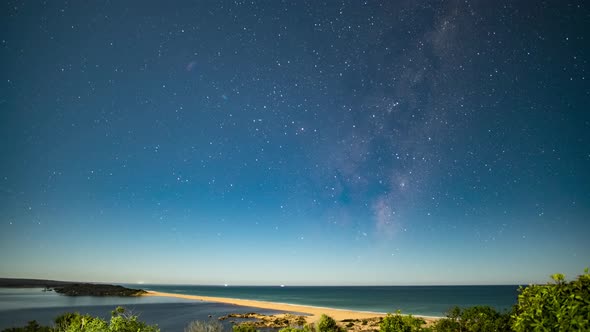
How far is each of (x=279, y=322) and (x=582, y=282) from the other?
3326cm

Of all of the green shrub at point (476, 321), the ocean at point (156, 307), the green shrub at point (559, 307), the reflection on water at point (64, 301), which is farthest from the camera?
the reflection on water at point (64, 301)

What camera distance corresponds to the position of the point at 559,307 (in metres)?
5.79

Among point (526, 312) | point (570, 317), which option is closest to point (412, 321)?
point (526, 312)

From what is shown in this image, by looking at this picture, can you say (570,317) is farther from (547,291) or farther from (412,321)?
(412,321)

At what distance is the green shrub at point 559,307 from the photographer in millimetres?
5594

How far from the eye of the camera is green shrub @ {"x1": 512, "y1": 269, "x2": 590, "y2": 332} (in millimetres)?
5594

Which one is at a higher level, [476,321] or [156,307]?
[476,321]

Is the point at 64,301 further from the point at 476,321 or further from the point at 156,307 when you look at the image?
the point at 476,321

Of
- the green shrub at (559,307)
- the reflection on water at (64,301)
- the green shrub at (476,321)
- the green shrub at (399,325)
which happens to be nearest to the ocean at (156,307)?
the reflection on water at (64,301)

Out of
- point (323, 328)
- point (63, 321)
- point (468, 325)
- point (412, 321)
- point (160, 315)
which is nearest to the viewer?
point (412, 321)

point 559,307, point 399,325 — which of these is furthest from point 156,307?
point 559,307

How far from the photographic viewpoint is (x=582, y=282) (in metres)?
5.96

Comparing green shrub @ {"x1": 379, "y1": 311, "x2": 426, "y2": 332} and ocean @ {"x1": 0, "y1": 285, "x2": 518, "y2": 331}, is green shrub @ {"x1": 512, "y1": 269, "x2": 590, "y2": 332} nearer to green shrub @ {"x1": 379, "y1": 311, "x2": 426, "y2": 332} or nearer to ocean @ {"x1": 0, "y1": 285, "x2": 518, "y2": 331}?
green shrub @ {"x1": 379, "y1": 311, "x2": 426, "y2": 332}

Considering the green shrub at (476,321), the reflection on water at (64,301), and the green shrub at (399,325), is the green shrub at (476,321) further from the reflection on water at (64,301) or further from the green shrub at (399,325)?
the reflection on water at (64,301)
